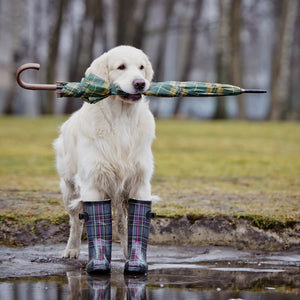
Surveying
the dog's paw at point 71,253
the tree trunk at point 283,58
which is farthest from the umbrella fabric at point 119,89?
the tree trunk at point 283,58

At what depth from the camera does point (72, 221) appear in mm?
6242

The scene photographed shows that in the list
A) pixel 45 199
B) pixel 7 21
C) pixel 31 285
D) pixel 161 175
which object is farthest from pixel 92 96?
pixel 7 21

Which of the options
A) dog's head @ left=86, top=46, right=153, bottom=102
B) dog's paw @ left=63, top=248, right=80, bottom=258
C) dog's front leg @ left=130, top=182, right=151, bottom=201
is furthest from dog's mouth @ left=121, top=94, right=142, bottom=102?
dog's paw @ left=63, top=248, right=80, bottom=258

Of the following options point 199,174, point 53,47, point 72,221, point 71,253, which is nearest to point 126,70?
point 72,221

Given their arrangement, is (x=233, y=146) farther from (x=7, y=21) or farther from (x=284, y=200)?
(x=7, y=21)

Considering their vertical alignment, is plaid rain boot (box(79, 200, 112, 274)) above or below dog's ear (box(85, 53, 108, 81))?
below

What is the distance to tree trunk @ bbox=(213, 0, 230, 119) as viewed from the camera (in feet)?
87.6

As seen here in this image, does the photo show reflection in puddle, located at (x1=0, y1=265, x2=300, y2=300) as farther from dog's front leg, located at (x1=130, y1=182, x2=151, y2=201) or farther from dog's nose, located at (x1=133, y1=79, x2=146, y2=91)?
dog's nose, located at (x1=133, y1=79, x2=146, y2=91)

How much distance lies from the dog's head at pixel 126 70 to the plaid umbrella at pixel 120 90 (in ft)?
0.21

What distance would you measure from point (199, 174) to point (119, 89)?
536 centimetres

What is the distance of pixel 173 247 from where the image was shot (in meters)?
6.51

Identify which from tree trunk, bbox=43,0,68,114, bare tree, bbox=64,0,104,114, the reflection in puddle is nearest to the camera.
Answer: the reflection in puddle

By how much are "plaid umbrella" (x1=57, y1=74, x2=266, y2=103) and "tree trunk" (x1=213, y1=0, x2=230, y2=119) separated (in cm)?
2072

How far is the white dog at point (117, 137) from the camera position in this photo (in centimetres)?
550
